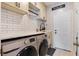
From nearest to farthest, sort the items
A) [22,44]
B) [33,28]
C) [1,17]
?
[22,44]
[1,17]
[33,28]

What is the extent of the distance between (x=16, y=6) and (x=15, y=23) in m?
0.17

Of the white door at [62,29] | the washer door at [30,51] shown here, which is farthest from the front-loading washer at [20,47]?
the white door at [62,29]

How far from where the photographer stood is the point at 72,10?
0.96m

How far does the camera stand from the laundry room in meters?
0.95

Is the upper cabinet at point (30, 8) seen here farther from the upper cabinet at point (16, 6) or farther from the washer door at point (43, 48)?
the washer door at point (43, 48)

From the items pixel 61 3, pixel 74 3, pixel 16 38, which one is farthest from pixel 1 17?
pixel 74 3

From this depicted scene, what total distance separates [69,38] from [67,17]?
22 centimetres

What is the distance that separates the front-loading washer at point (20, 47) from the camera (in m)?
0.66

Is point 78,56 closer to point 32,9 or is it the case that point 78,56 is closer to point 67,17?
point 67,17

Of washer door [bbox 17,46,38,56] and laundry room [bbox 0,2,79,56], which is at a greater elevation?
laundry room [bbox 0,2,79,56]

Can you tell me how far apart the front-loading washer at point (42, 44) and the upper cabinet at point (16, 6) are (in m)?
0.32

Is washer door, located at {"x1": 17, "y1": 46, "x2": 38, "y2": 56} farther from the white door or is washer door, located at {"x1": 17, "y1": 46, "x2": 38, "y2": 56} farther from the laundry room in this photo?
the white door

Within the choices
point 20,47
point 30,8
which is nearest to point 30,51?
point 20,47

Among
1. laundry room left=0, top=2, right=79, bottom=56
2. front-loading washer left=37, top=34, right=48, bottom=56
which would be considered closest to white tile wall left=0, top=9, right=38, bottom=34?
laundry room left=0, top=2, right=79, bottom=56
